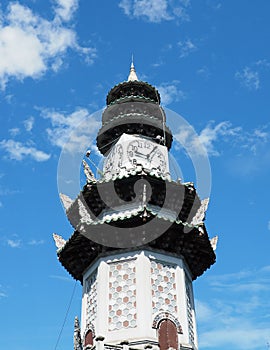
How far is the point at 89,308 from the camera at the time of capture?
23156 millimetres

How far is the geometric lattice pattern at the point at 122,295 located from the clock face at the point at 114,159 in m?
5.98

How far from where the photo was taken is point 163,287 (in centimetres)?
2250

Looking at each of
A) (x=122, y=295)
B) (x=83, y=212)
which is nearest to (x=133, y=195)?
(x=83, y=212)

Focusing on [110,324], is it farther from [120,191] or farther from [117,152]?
[117,152]

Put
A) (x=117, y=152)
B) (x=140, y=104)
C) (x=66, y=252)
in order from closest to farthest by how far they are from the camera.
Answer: (x=66, y=252) → (x=117, y=152) → (x=140, y=104)

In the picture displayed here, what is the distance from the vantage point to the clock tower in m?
21.4

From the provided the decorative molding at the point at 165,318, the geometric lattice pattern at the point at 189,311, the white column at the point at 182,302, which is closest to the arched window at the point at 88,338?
the decorative molding at the point at 165,318

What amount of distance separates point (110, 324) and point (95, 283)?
2300 mm

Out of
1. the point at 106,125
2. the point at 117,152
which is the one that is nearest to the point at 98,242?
the point at 117,152

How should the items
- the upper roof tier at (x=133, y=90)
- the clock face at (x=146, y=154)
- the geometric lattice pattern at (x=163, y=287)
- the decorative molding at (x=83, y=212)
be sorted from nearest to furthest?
1. the geometric lattice pattern at (x=163, y=287)
2. the decorative molding at (x=83, y=212)
3. the clock face at (x=146, y=154)
4. the upper roof tier at (x=133, y=90)

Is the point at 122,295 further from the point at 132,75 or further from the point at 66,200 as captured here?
the point at 132,75

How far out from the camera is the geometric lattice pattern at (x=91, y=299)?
74.3 feet

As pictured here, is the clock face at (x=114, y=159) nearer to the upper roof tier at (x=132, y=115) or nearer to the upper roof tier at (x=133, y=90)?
the upper roof tier at (x=132, y=115)

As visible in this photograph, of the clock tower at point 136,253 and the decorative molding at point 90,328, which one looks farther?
the decorative molding at point 90,328
